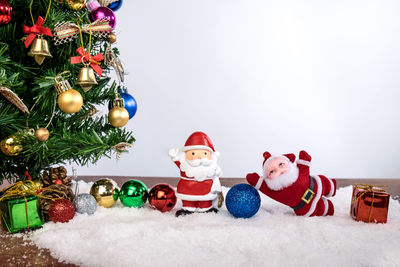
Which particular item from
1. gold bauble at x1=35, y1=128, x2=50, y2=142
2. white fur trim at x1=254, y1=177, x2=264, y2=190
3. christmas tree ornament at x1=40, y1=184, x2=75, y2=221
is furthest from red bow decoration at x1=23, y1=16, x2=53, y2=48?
white fur trim at x1=254, y1=177, x2=264, y2=190

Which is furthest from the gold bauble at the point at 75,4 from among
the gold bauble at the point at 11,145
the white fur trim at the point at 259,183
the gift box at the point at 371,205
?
the gift box at the point at 371,205

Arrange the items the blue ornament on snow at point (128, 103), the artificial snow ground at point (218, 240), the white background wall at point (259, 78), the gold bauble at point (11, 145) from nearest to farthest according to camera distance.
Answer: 1. the artificial snow ground at point (218, 240)
2. the gold bauble at point (11, 145)
3. the blue ornament on snow at point (128, 103)
4. the white background wall at point (259, 78)

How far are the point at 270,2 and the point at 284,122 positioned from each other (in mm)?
697

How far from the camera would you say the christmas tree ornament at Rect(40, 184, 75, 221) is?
100cm

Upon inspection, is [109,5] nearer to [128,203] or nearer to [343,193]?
[128,203]

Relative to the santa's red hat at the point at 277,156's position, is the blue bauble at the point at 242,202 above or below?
below

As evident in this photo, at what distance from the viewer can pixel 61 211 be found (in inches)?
38.9

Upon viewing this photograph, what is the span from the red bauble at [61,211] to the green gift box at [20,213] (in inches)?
1.8

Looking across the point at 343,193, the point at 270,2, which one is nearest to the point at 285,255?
the point at 343,193

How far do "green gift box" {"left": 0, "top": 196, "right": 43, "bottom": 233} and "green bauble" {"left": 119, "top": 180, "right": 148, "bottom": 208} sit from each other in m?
0.27

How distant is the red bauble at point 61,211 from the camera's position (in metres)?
0.99

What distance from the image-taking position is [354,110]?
2186mm

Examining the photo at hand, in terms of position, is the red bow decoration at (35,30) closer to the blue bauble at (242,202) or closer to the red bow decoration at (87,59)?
the red bow decoration at (87,59)

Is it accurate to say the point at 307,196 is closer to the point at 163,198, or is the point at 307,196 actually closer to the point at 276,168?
the point at 276,168
